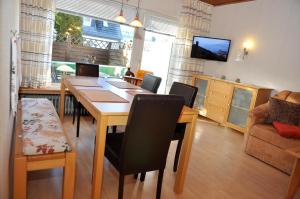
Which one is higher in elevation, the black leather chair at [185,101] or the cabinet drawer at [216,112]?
the black leather chair at [185,101]

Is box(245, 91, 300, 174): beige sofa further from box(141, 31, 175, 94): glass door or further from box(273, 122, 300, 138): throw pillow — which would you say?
box(141, 31, 175, 94): glass door

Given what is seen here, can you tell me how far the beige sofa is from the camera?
9.45ft

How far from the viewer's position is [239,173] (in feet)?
9.06

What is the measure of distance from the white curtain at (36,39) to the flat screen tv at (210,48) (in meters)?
2.96

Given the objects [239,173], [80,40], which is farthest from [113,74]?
[239,173]

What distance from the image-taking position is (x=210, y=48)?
16.3ft

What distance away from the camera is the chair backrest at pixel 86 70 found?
3.51 meters

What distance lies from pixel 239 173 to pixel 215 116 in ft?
6.91

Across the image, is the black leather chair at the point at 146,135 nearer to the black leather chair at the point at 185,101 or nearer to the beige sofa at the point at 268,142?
the black leather chair at the point at 185,101

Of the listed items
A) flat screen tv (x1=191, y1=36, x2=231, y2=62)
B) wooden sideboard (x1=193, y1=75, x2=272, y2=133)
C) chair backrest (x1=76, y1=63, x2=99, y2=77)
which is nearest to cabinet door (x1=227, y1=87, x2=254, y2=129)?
wooden sideboard (x1=193, y1=75, x2=272, y2=133)

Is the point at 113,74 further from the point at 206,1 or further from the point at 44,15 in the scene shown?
the point at 206,1

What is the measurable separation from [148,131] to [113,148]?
0.38m

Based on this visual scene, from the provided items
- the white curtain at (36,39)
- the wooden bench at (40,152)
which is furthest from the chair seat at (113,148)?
the white curtain at (36,39)

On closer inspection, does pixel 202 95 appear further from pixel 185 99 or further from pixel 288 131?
pixel 185 99
